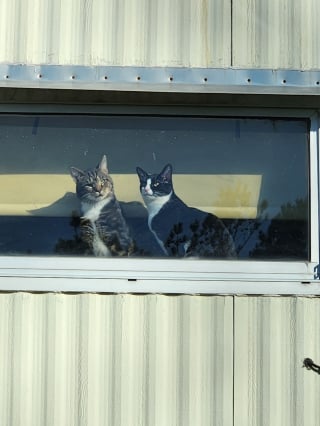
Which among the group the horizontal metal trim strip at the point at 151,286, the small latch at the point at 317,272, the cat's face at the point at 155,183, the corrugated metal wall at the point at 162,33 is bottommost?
the horizontal metal trim strip at the point at 151,286

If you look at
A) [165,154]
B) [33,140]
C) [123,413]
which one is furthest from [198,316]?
[33,140]

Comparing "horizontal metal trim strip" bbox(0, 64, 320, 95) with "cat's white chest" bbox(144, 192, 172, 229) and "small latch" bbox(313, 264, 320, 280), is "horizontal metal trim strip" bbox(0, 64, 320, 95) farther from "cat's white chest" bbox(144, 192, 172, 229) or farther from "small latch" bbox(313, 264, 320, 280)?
"small latch" bbox(313, 264, 320, 280)

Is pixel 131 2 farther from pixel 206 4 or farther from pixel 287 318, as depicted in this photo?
pixel 287 318

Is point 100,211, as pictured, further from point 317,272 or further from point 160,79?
point 317,272

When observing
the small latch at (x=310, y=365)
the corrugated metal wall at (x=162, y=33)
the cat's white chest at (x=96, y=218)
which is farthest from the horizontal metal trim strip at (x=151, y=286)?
the corrugated metal wall at (x=162, y=33)

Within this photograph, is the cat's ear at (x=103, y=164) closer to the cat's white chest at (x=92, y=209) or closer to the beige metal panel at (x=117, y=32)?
the cat's white chest at (x=92, y=209)

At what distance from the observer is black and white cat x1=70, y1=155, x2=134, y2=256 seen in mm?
2932

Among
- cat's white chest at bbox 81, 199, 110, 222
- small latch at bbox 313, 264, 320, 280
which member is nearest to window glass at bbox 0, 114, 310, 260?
cat's white chest at bbox 81, 199, 110, 222

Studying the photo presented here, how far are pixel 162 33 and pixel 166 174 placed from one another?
0.53 metres

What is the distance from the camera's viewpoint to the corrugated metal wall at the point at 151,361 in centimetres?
280

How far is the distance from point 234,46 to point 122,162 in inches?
24.0

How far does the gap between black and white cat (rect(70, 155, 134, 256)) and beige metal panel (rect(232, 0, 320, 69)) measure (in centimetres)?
67

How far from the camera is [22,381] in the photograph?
281 cm

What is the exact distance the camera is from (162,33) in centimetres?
288
